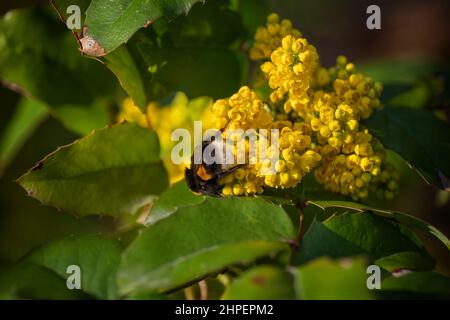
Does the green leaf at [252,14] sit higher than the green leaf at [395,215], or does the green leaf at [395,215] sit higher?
the green leaf at [252,14]

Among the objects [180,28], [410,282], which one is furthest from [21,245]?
[410,282]

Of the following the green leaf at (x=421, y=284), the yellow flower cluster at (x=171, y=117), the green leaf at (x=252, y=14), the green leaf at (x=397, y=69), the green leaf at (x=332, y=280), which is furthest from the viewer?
the green leaf at (x=397, y=69)

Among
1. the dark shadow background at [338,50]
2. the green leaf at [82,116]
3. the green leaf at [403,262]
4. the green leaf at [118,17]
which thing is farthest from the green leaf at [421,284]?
the dark shadow background at [338,50]

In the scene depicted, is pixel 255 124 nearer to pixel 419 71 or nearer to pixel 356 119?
pixel 356 119

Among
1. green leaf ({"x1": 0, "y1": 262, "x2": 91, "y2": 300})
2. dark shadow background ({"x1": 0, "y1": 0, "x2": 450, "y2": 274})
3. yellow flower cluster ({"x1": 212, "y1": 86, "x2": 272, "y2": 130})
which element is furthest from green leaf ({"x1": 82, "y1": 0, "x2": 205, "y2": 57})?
dark shadow background ({"x1": 0, "y1": 0, "x2": 450, "y2": 274})

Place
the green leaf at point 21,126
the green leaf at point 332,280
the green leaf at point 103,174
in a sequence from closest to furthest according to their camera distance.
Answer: the green leaf at point 332,280 → the green leaf at point 103,174 → the green leaf at point 21,126

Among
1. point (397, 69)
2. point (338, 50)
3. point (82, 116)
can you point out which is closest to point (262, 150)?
point (82, 116)

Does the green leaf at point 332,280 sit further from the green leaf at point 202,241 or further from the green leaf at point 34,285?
the green leaf at point 34,285
